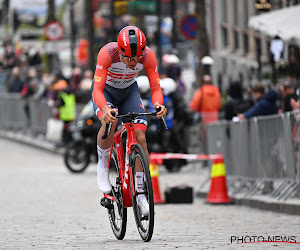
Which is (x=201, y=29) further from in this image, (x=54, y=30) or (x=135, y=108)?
(x=135, y=108)

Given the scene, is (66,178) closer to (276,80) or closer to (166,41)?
(276,80)

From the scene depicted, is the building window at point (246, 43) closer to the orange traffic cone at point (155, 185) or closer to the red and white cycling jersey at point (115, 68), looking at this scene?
the orange traffic cone at point (155, 185)

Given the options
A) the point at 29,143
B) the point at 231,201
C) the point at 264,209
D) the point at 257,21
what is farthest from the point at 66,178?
the point at 29,143

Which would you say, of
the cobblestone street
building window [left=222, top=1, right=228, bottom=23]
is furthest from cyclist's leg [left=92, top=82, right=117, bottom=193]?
building window [left=222, top=1, right=228, bottom=23]

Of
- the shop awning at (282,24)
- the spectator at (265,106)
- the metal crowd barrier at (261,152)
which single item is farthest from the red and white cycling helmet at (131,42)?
the shop awning at (282,24)

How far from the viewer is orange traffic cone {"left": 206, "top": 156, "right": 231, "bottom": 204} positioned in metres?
16.5

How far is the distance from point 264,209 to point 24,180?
752 centimetres

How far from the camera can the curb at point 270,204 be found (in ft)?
45.7

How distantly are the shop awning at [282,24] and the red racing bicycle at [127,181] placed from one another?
8.46 m

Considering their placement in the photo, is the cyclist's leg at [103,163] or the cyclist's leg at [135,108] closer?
the cyclist's leg at [135,108]

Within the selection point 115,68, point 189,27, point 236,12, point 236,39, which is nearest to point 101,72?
point 115,68

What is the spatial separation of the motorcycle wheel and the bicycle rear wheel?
13.4 meters

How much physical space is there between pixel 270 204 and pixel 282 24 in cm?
594

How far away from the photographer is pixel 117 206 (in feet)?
35.2
